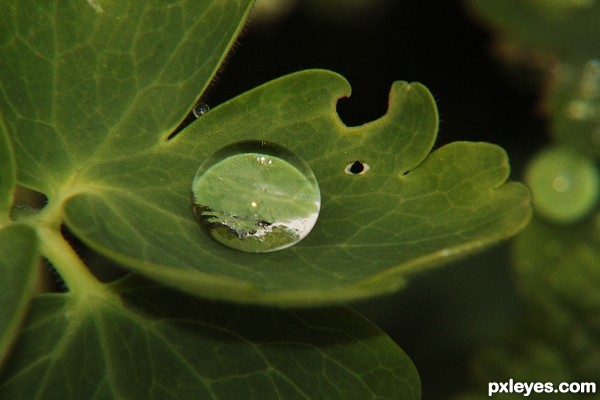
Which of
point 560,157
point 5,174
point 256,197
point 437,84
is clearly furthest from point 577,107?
point 5,174

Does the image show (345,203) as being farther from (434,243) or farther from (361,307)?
(361,307)

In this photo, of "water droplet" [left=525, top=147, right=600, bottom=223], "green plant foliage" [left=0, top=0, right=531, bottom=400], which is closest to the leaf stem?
"green plant foliage" [left=0, top=0, right=531, bottom=400]

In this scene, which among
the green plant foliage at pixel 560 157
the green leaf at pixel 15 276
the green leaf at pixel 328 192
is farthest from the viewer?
the green plant foliage at pixel 560 157

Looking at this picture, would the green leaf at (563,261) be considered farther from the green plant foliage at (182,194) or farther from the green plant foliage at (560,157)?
the green plant foliage at (182,194)

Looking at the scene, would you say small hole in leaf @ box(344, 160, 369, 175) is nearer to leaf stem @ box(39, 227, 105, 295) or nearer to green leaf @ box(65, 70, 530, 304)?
green leaf @ box(65, 70, 530, 304)

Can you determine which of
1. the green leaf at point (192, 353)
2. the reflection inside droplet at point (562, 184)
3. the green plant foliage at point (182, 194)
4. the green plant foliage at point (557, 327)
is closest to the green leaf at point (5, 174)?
the green plant foliage at point (182, 194)

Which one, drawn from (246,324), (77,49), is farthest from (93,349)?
(77,49)

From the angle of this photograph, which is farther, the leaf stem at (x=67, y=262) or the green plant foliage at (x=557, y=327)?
the green plant foliage at (x=557, y=327)
